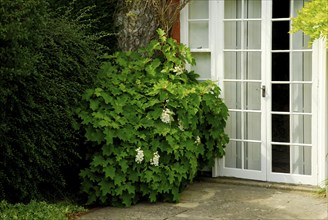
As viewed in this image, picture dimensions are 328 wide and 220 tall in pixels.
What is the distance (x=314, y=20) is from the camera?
24.3 ft

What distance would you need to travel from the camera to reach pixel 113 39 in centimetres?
941

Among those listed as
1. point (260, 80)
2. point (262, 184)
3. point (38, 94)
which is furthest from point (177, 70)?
point (38, 94)

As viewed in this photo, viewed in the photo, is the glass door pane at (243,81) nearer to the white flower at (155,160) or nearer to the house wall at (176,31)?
the house wall at (176,31)

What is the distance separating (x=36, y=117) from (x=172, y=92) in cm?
169

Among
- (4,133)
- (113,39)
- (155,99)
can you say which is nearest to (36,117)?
(4,133)

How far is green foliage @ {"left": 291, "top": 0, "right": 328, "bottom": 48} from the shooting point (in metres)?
7.36

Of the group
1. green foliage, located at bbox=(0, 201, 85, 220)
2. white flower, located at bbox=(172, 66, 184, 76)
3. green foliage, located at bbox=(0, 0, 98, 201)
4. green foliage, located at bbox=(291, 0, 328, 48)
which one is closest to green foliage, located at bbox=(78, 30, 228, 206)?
white flower, located at bbox=(172, 66, 184, 76)

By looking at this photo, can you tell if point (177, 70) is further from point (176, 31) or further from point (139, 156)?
point (139, 156)

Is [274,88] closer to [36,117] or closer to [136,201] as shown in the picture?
[136,201]

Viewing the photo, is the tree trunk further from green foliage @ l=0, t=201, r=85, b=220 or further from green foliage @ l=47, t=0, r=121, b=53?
green foliage @ l=0, t=201, r=85, b=220

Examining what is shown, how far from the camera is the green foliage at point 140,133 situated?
7.94 metres

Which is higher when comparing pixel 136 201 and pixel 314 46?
pixel 314 46

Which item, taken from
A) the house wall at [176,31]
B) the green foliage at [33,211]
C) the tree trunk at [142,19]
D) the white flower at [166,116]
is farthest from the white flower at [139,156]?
the house wall at [176,31]

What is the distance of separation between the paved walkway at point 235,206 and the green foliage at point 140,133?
0.65 feet
